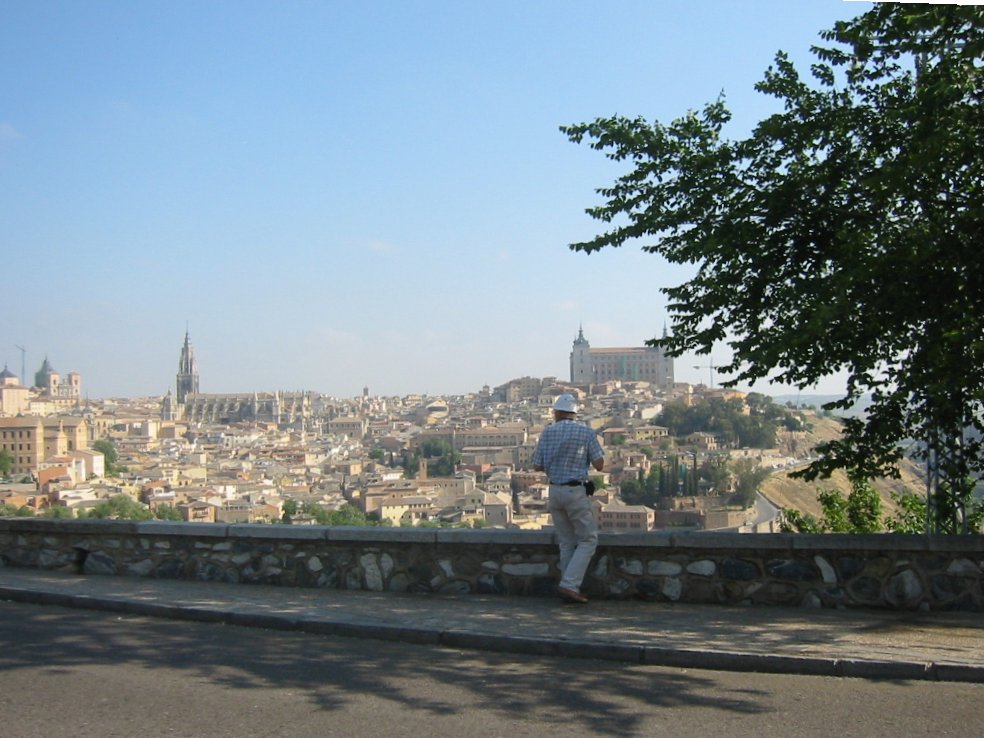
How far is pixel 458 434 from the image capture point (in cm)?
9350

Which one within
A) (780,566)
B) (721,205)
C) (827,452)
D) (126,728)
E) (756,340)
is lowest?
(126,728)

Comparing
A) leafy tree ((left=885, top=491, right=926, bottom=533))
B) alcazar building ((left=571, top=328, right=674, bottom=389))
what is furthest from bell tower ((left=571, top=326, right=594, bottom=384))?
leafy tree ((left=885, top=491, right=926, bottom=533))

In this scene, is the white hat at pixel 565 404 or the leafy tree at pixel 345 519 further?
the leafy tree at pixel 345 519

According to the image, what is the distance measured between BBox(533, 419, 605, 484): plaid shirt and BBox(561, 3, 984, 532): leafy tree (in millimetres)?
1478

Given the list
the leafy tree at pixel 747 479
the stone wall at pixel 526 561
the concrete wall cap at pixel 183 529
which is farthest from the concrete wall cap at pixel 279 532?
the leafy tree at pixel 747 479

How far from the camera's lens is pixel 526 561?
7938mm

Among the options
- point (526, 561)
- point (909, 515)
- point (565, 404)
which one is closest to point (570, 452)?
point (565, 404)

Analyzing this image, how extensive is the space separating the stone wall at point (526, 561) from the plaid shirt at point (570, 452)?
634 mm

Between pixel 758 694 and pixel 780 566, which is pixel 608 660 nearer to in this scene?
pixel 758 694

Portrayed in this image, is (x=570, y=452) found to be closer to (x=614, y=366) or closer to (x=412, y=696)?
(x=412, y=696)

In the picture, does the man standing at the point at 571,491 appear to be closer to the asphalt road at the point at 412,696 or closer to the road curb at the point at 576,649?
the road curb at the point at 576,649

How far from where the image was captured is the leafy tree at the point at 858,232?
687 cm

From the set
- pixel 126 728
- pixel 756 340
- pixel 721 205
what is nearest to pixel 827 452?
pixel 756 340

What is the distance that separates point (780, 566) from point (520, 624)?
2.07m
